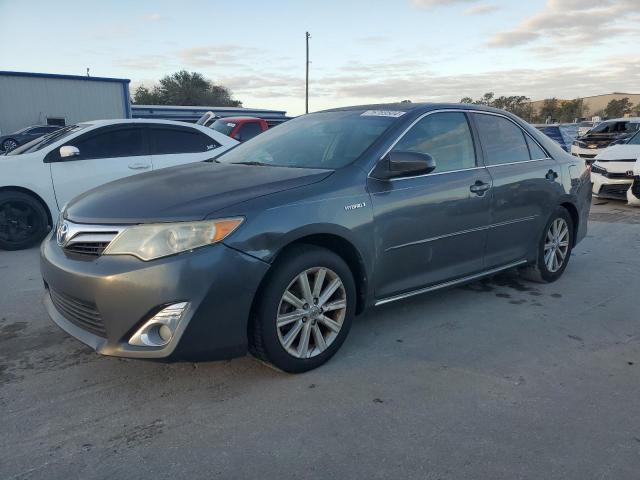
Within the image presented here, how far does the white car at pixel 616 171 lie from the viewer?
9.24 meters

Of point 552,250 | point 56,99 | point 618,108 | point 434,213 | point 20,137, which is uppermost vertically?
point 56,99

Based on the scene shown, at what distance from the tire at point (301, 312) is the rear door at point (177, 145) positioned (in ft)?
14.6

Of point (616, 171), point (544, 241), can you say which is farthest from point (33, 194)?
point (616, 171)

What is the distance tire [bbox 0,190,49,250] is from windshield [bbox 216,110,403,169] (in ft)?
10.7

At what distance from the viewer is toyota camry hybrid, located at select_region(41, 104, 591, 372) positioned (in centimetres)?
270

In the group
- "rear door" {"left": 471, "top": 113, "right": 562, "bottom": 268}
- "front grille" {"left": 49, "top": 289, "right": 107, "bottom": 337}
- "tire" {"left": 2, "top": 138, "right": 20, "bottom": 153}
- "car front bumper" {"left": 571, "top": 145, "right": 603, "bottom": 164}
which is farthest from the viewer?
"tire" {"left": 2, "top": 138, "right": 20, "bottom": 153}

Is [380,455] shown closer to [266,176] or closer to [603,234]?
[266,176]

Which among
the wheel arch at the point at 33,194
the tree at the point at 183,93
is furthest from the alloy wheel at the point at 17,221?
the tree at the point at 183,93

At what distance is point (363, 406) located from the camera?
2799mm

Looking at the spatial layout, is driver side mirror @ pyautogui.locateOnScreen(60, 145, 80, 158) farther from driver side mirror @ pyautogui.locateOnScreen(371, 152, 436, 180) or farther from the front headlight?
driver side mirror @ pyautogui.locateOnScreen(371, 152, 436, 180)

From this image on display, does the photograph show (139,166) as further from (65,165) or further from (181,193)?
(181,193)

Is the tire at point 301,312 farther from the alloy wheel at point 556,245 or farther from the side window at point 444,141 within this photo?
the alloy wheel at point 556,245

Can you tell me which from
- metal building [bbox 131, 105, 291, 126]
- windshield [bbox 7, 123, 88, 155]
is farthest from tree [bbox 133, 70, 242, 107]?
windshield [bbox 7, 123, 88, 155]

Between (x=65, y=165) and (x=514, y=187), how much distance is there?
16.8ft
